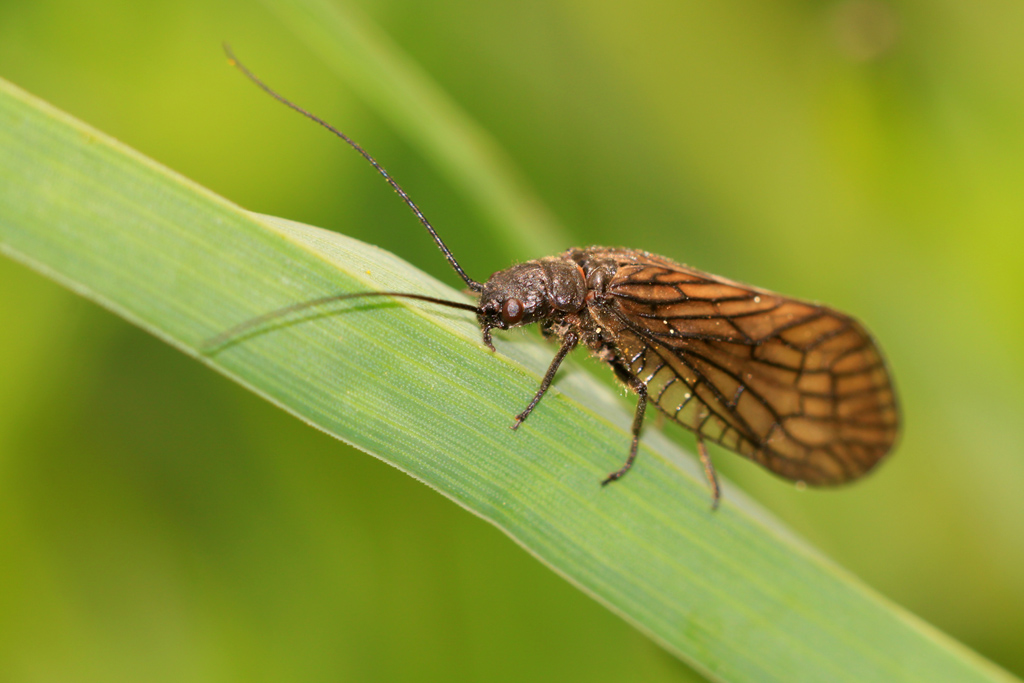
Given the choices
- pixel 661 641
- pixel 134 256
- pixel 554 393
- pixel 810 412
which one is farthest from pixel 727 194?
pixel 134 256

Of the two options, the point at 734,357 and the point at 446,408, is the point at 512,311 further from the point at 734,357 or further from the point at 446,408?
the point at 734,357

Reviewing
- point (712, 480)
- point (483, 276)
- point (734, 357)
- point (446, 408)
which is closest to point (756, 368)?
point (734, 357)

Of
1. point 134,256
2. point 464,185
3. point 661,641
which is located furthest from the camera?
point 464,185

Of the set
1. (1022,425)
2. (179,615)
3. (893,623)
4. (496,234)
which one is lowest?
(179,615)

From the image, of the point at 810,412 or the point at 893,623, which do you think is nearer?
the point at 893,623

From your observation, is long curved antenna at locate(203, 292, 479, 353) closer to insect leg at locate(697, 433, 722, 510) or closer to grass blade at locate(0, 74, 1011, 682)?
grass blade at locate(0, 74, 1011, 682)

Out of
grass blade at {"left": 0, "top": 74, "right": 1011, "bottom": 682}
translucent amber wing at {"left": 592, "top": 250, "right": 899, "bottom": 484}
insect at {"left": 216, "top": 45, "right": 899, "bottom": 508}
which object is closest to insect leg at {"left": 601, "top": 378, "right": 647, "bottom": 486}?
grass blade at {"left": 0, "top": 74, "right": 1011, "bottom": 682}

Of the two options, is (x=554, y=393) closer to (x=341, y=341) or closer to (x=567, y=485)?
(x=567, y=485)
